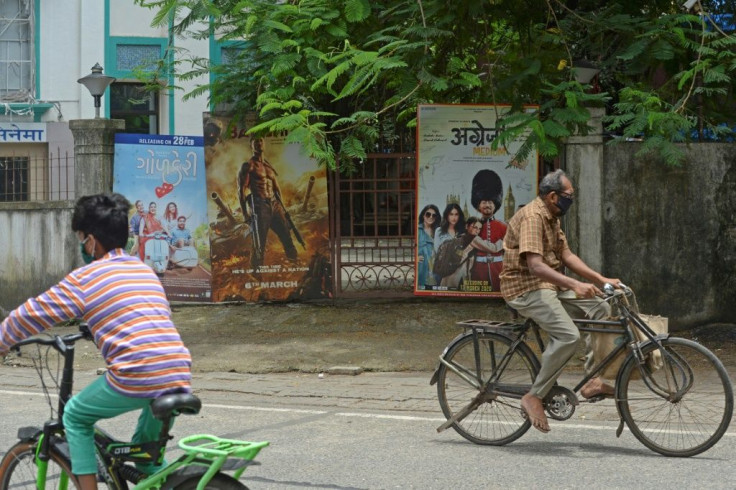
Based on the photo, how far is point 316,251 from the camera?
1268cm

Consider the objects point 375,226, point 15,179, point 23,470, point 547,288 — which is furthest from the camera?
point 15,179

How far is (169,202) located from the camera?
12742 mm

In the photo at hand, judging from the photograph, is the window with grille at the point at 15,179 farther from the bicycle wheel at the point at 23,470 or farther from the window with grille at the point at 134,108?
the window with grille at the point at 134,108

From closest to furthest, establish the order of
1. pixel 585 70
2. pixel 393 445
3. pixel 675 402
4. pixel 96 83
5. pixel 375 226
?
pixel 675 402
pixel 393 445
pixel 585 70
pixel 375 226
pixel 96 83

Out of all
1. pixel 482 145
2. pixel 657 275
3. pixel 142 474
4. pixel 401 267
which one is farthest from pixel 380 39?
pixel 142 474

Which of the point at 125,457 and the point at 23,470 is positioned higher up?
the point at 125,457

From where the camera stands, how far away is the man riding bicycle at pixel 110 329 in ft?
12.7

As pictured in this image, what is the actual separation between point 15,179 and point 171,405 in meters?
11.5

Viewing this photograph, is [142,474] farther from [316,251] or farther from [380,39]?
[316,251]

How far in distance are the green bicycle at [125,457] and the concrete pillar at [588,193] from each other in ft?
27.0

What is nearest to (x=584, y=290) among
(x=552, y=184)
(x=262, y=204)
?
(x=552, y=184)

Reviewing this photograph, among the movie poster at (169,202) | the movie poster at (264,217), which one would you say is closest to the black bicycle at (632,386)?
the movie poster at (264,217)

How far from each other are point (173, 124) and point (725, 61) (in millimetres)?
17583

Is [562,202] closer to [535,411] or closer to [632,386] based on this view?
[632,386]
